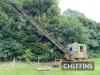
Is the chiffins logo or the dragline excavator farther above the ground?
the dragline excavator

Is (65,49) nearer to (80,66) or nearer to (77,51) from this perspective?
(77,51)

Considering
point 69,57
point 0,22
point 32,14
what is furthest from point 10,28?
point 69,57

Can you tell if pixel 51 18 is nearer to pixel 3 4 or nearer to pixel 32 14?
pixel 32 14

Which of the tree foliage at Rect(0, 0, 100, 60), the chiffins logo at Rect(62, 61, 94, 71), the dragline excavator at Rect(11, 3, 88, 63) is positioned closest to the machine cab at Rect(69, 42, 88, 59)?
the dragline excavator at Rect(11, 3, 88, 63)

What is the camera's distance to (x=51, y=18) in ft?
153

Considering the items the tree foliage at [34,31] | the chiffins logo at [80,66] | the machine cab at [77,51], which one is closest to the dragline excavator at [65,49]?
the machine cab at [77,51]

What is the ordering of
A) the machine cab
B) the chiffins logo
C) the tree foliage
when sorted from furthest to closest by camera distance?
1. the machine cab
2. the tree foliage
3. the chiffins logo

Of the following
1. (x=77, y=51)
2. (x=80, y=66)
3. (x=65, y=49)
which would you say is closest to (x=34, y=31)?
(x=65, y=49)

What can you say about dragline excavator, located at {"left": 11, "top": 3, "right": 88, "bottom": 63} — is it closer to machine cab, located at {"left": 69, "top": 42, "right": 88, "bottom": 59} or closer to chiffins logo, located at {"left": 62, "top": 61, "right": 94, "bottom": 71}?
machine cab, located at {"left": 69, "top": 42, "right": 88, "bottom": 59}

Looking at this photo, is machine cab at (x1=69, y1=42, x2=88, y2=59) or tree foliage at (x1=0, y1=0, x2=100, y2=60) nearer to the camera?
tree foliage at (x1=0, y1=0, x2=100, y2=60)

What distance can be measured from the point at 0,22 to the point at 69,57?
32.7ft

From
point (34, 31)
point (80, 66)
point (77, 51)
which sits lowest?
point (80, 66)

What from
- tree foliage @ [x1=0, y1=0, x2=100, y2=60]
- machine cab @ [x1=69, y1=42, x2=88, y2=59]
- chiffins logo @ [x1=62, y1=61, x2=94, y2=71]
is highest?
tree foliage @ [x1=0, y1=0, x2=100, y2=60]

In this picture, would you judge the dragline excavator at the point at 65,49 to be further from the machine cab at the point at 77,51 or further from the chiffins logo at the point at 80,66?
the chiffins logo at the point at 80,66
